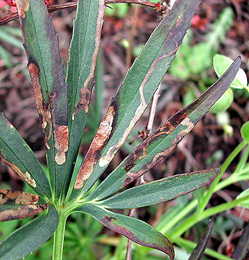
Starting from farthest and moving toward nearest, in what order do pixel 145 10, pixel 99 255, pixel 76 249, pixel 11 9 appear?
pixel 145 10 < pixel 99 255 < pixel 76 249 < pixel 11 9

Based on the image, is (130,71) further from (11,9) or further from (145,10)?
(145,10)

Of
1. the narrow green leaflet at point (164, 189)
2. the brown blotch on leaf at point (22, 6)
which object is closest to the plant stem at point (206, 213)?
the narrow green leaflet at point (164, 189)

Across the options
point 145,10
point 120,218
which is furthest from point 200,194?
point 145,10

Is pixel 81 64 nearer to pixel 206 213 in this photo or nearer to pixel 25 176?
pixel 25 176

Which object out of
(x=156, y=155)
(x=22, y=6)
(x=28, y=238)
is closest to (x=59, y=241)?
(x=28, y=238)

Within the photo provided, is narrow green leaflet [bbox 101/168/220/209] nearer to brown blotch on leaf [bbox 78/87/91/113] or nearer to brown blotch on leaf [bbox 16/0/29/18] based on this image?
brown blotch on leaf [bbox 78/87/91/113]

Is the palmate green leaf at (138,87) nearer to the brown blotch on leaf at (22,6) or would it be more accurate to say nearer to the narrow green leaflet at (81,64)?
the narrow green leaflet at (81,64)
